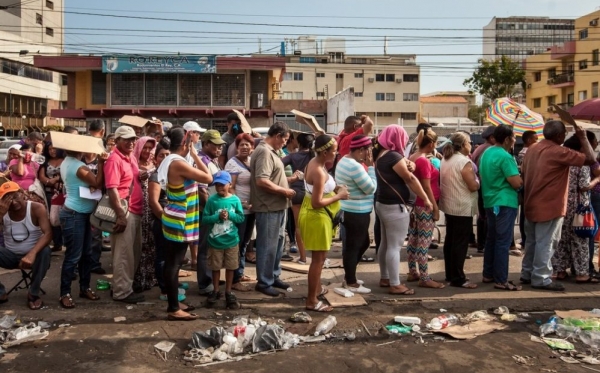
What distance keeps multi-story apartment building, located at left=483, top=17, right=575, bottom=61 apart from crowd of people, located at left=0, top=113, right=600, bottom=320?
147170mm

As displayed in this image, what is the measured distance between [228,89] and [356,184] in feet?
78.7

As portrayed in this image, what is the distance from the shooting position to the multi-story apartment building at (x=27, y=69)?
2028 inches

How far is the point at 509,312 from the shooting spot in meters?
5.90

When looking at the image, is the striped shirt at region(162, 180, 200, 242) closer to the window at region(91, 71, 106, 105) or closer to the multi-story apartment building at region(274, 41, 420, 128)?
the window at region(91, 71, 106, 105)

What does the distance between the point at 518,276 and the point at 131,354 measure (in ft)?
16.8

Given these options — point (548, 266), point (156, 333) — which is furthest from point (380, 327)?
point (548, 266)

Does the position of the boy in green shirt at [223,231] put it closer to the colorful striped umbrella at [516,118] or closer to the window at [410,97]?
the colorful striped umbrella at [516,118]

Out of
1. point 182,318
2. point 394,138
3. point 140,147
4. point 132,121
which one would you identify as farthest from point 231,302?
point 132,121

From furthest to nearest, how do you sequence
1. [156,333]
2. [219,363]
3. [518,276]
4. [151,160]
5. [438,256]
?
[438,256] → [518,276] → [151,160] → [156,333] → [219,363]

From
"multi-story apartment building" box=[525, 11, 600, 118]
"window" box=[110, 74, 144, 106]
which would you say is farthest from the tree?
"window" box=[110, 74, 144, 106]

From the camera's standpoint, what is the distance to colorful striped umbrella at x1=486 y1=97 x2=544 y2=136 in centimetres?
890

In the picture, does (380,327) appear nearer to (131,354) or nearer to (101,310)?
(131,354)

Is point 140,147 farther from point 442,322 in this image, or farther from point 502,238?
point 502,238

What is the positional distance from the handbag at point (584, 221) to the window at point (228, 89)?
2374 centimetres
